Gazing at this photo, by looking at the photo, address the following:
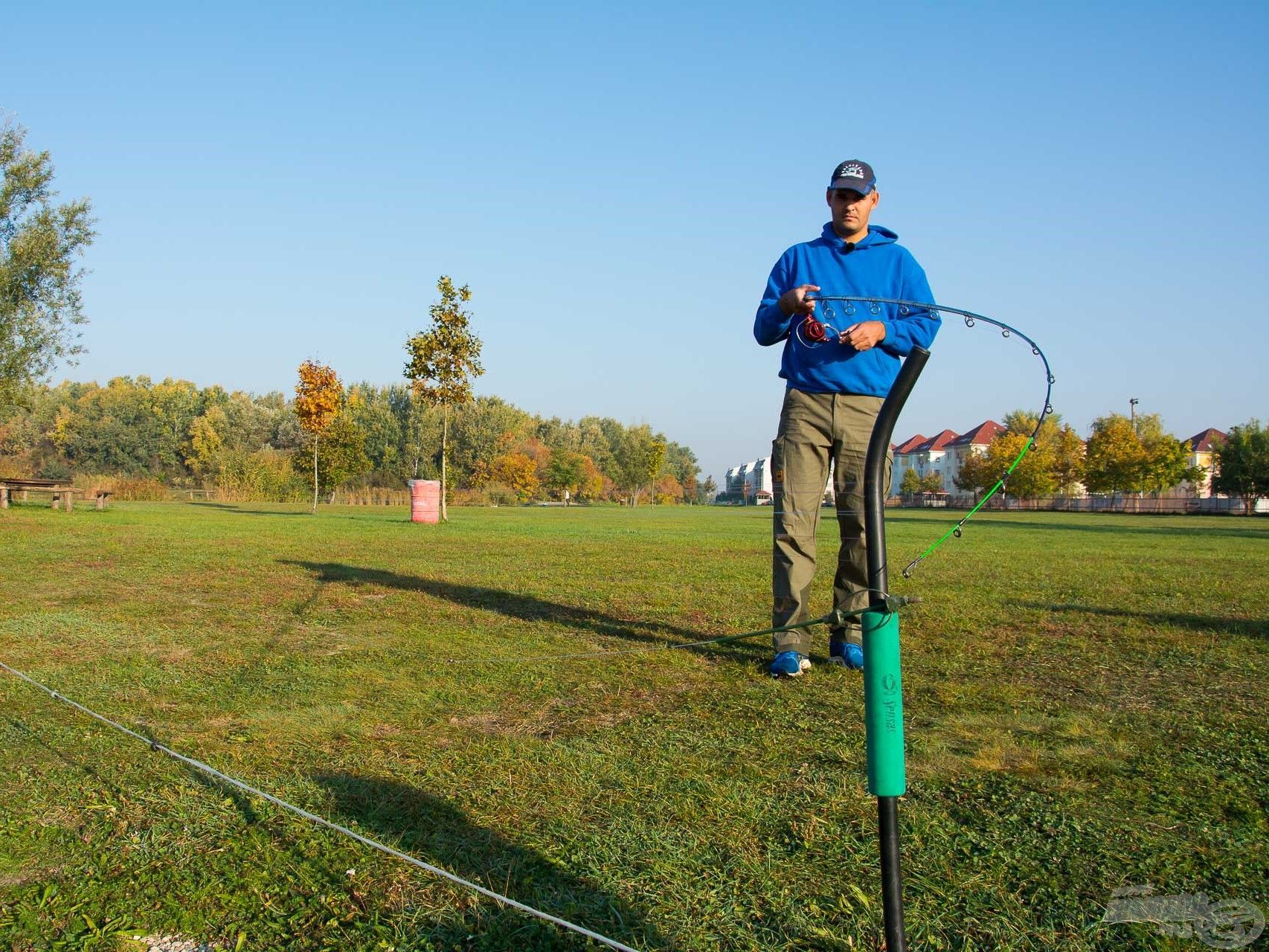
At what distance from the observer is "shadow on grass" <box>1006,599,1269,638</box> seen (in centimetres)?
533

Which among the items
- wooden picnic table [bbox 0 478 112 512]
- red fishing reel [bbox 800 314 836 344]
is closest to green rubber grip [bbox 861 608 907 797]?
red fishing reel [bbox 800 314 836 344]

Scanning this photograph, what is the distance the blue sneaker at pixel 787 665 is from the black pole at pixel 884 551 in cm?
232

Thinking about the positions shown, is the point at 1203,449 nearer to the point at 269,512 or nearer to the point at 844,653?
the point at 269,512

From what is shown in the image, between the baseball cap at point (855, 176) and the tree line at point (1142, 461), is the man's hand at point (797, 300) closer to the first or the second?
the baseball cap at point (855, 176)

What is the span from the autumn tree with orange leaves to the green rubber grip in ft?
110

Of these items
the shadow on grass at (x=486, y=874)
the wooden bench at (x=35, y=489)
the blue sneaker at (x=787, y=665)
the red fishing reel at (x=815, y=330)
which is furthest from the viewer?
the wooden bench at (x=35, y=489)

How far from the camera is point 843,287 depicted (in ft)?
14.2

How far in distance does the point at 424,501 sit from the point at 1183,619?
2098 centimetres

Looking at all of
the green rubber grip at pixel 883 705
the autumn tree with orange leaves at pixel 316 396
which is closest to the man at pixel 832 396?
the green rubber grip at pixel 883 705

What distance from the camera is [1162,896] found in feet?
5.97

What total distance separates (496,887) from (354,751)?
115 centimetres

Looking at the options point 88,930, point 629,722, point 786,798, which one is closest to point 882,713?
point 786,798

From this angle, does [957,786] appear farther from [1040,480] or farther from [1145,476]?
[1145,476]

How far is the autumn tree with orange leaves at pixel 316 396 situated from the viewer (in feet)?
109
